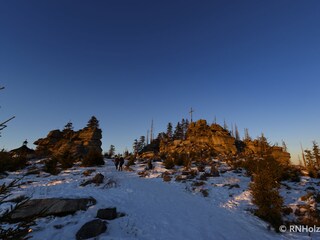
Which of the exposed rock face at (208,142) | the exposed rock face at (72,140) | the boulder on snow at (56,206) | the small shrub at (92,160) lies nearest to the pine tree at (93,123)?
the exposed rock face at (72,140)

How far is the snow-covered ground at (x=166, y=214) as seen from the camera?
811 centimetres

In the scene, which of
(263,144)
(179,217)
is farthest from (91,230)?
(263,144)

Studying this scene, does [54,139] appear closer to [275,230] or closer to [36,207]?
[36,207]

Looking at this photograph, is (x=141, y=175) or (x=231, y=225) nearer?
(x=231, y=225)

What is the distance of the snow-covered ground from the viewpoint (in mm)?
8114

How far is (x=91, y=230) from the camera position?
752 centimetres

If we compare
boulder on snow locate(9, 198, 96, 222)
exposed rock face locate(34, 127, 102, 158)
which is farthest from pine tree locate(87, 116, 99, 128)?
boulder on snow locate(9, 198, 96, 222)

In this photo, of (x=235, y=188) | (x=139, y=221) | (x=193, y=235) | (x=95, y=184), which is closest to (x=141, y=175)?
(x=95, y=184)

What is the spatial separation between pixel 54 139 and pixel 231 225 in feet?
164

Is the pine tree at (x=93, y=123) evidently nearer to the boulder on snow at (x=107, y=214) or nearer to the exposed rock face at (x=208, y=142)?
the exposed rock face at (x=208, y=142)

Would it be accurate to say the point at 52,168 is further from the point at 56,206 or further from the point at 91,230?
the point at 91,230

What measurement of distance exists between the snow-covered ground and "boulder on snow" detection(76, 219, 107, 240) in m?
0.25

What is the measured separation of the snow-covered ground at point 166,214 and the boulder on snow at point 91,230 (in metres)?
0.25

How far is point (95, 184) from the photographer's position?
15992mm
